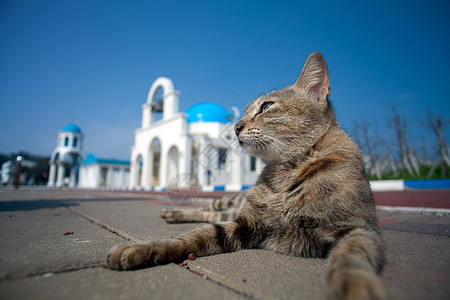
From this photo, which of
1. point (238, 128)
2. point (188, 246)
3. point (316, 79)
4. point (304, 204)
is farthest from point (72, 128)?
point (304, 204)

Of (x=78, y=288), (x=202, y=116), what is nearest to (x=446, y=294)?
(x=78, y=288)

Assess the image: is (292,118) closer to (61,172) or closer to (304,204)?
(304,204)

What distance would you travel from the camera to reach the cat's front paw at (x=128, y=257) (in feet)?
3.92

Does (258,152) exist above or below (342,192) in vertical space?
above

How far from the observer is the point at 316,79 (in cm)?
234

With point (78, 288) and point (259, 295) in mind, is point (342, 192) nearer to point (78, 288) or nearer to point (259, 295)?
point (259, 295)

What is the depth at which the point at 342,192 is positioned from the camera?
1577 millimetres

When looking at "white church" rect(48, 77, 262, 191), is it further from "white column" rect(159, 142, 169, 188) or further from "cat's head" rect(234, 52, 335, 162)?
"cat's head" rect(234, 52, 335, 162)

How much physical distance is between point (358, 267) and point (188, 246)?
90 cm

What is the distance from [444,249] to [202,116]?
81.5 feet

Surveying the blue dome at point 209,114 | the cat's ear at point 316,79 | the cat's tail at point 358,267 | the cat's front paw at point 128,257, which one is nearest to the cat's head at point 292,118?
the cat's ear at point 316,79

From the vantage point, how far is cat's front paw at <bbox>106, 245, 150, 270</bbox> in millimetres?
1195

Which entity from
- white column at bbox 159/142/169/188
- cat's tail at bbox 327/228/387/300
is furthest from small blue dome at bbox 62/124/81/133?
cat's tail at bbox 327/228/387/300

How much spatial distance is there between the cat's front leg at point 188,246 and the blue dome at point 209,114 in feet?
78.5
